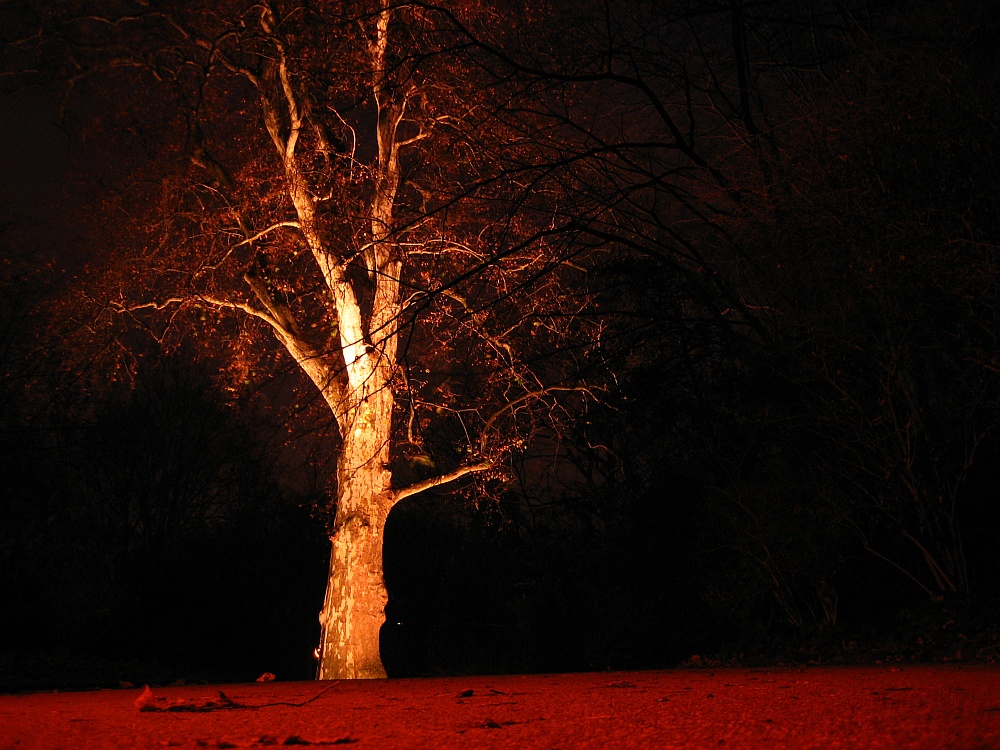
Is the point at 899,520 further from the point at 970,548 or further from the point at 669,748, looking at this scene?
the point at 669,748

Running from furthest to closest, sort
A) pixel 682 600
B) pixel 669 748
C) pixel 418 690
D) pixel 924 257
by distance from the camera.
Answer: pixel 682 600
pixel 924 257
pixel 418 690
pixel 669 748

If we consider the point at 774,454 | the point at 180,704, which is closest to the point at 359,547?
the point at 774,454

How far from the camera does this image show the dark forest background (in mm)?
7797

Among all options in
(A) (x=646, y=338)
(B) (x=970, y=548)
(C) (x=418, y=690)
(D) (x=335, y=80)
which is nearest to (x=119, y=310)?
(D) (x=335, y=80)

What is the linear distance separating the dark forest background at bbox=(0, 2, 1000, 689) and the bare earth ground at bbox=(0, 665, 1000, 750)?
3.30m

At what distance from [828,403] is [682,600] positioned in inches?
334

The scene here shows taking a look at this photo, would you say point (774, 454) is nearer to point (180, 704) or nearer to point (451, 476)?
point (451, 476)

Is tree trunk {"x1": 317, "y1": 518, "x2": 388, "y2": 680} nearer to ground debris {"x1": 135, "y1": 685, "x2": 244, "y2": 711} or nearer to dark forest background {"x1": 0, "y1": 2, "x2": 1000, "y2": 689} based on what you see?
dark forest background {"x1": 0, "y1": 2, "x2": 1000, "y2": 689}

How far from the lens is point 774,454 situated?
11.9 m

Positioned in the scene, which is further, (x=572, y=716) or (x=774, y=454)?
(x=774, y=454)

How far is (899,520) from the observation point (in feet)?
31.0

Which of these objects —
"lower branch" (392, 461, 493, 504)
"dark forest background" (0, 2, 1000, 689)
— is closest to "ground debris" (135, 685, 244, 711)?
"dark forest background" (0, 2, 1000, 689)

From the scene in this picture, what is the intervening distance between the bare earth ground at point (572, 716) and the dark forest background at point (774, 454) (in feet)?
10.8

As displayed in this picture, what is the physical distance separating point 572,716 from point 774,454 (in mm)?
8284
